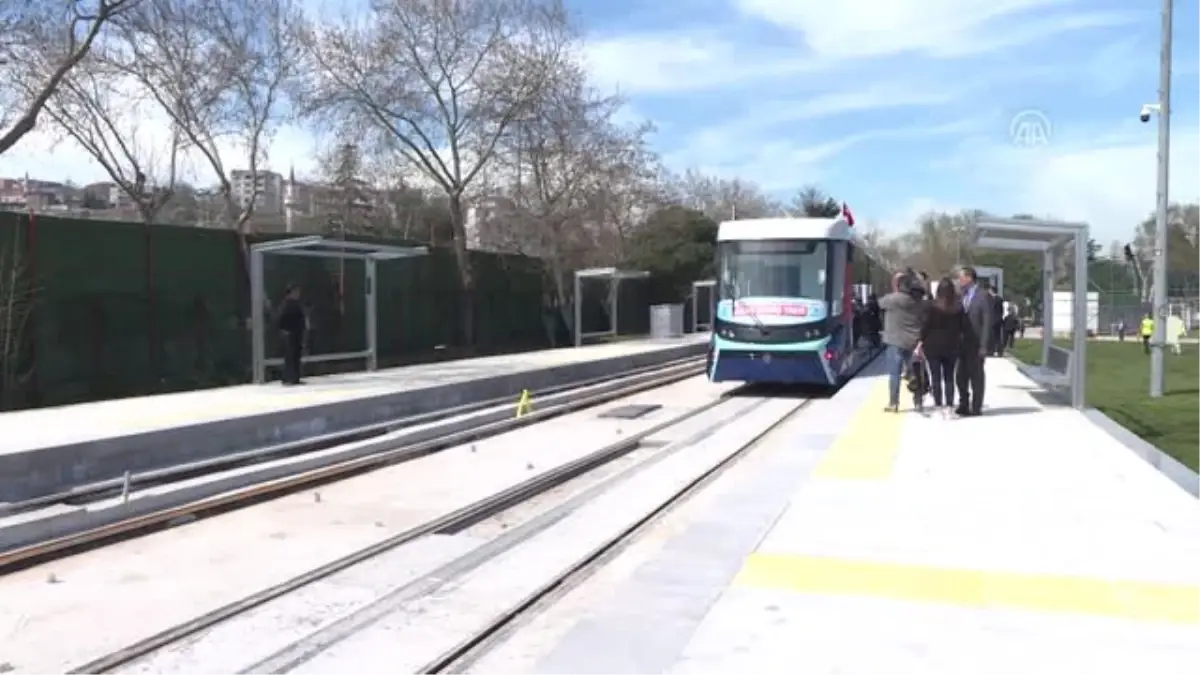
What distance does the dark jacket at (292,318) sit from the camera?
2005 cm

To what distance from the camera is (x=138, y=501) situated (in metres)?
9.89

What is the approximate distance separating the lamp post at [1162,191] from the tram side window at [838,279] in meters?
5.34

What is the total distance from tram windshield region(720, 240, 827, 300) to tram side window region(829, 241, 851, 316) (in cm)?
23

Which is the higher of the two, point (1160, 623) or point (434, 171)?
point (434, 171)

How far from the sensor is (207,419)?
45.0 feet

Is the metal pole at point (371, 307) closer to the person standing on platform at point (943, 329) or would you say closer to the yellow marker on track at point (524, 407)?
the yellow marker on track at point (524, 407)

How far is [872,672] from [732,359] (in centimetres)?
1493

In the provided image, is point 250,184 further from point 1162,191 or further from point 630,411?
point 1162,191

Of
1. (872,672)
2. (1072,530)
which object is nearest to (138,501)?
(872,672)

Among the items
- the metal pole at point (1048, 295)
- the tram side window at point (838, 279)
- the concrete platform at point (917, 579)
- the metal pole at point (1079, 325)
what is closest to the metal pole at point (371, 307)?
the tram side window at point (838, 279)

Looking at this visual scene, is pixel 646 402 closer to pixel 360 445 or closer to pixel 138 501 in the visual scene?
pixel 360 445

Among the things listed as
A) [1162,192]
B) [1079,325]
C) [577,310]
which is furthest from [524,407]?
[577,310]

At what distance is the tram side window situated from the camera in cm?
2027

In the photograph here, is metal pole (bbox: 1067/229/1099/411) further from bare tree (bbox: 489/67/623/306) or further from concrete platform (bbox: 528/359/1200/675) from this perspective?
bare tree (bbox: 489/67/623/306)
